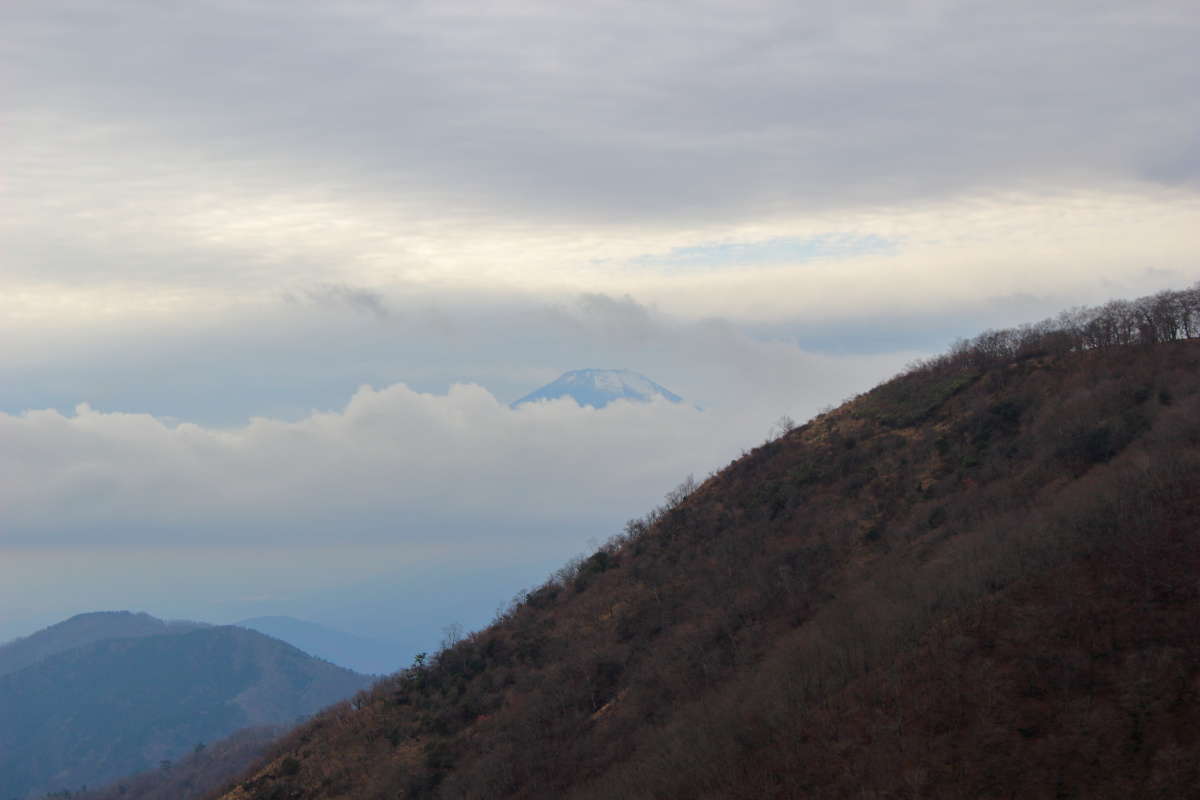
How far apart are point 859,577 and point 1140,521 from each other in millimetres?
12160

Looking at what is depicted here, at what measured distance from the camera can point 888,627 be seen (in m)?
31.6

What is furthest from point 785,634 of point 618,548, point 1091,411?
point 618,548

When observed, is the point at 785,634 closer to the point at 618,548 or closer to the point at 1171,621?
the point at 1171,621

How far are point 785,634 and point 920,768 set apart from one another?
1373cm

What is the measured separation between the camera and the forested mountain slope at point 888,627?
25.6 metres

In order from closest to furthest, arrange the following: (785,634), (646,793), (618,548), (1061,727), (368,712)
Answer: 1. (1061,727)
2. (646,793)
3. (785,634)
4. (368,712)
5. (618,548)

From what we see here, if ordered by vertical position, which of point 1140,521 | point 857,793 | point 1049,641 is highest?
point 1140,521

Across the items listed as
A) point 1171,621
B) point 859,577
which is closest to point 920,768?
point 1171,621

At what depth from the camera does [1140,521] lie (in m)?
31.3

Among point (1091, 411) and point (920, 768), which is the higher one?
point (1091, 411)

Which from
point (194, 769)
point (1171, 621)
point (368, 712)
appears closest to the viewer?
point (1171, 621)

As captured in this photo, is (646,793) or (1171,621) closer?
(1171,621)

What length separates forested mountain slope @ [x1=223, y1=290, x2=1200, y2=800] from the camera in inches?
1008

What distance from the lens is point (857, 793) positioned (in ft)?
82.8
